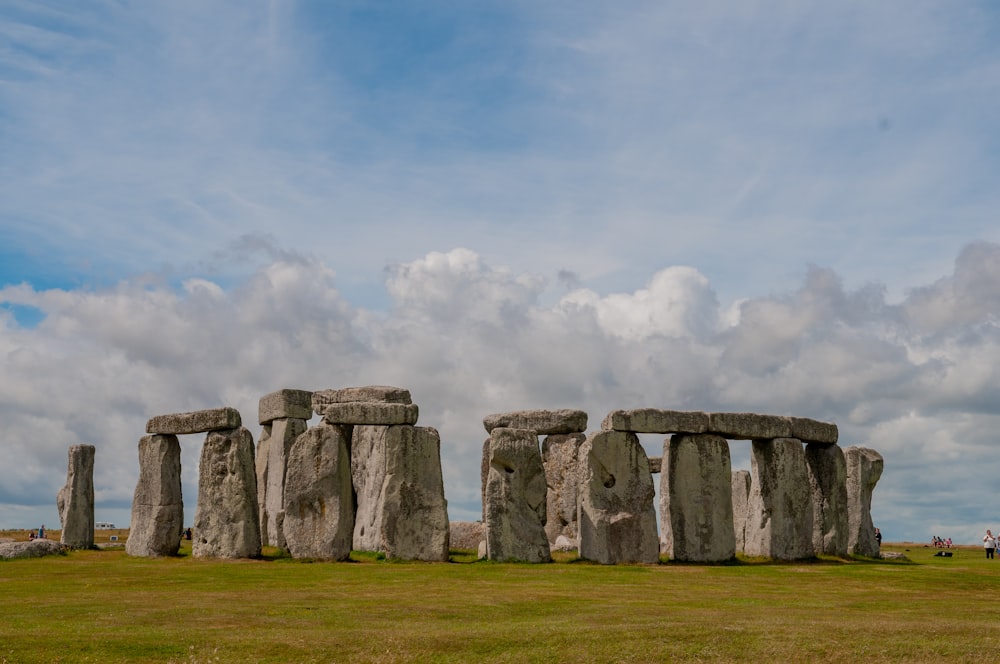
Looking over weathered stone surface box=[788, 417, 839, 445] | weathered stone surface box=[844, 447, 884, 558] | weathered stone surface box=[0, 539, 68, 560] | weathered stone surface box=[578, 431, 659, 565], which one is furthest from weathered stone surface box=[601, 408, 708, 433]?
weathered stone surface box=[0, 539, 68, 560]

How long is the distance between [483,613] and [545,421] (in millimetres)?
15616

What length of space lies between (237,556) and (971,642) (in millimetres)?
17149

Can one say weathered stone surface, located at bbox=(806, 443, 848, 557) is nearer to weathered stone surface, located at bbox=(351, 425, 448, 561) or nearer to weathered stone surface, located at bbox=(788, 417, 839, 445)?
weathered stone surface, located at bbox=(788, 417, 839, 445)

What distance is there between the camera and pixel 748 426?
101ft

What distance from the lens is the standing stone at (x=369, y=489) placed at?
2917 cm

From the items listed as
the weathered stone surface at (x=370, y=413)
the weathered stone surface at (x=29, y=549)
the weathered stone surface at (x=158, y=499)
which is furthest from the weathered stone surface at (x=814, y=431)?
the weathered stone surface at (x=29, y=549)

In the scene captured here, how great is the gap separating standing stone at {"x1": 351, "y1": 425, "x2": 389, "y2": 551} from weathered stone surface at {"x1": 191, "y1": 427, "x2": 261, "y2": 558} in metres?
2.50

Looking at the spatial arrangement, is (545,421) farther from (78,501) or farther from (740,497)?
(78,501)

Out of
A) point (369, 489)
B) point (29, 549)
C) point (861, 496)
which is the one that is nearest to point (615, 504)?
point (369, 489)

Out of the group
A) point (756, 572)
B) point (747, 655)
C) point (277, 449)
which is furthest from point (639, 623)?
point (277, 449)

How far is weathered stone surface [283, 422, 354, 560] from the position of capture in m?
28.1

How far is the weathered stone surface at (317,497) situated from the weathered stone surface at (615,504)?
213 inches

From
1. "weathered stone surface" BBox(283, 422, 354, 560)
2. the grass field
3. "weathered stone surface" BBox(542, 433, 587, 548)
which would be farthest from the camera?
"weathered stone surface" BBox(542, 433, 587, 548)

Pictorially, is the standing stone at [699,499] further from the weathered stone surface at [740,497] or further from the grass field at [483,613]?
the weathered stone surface at [740,497]
